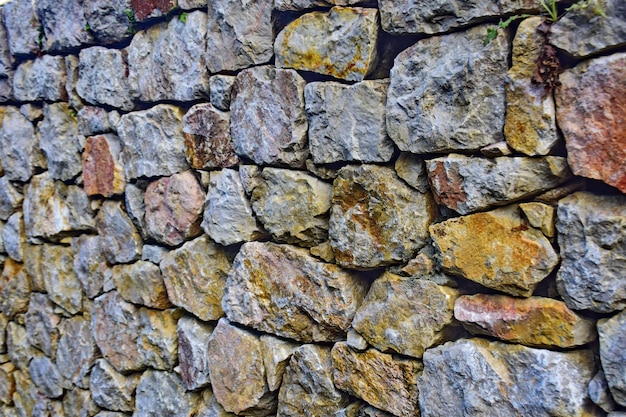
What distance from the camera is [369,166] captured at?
68.0 inches

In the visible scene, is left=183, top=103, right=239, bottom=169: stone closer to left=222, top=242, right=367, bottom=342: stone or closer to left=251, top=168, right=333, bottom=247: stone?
left=251, top=168, right=333, bottom=247: stone

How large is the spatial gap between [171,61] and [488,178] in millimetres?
1467

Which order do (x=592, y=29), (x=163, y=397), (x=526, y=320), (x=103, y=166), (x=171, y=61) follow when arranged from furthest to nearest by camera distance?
(x=103, y=166)
(x=163, y=397)
(x=171, y=61)
(x=526, y=320)
(x=592, y=29)

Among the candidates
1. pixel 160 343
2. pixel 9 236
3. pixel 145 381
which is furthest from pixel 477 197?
pixel 9 236

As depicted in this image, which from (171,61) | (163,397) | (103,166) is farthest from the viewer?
(103,166)

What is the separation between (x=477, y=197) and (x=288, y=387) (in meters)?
1.07

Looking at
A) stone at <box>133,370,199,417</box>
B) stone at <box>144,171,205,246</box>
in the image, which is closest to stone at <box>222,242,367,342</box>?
stone at <box>144,171,205,246</box>

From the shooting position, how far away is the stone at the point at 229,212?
82.6 inches

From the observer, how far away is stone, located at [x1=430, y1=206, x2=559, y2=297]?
4.66 feet

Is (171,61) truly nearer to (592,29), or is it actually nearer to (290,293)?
(290,293)

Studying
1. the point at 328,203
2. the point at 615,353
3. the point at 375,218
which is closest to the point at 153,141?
the point at 328,203

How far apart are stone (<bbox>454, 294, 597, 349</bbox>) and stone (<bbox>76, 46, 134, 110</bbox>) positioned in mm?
1823

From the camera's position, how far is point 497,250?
148 cm

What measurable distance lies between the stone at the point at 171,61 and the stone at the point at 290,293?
731 mm
